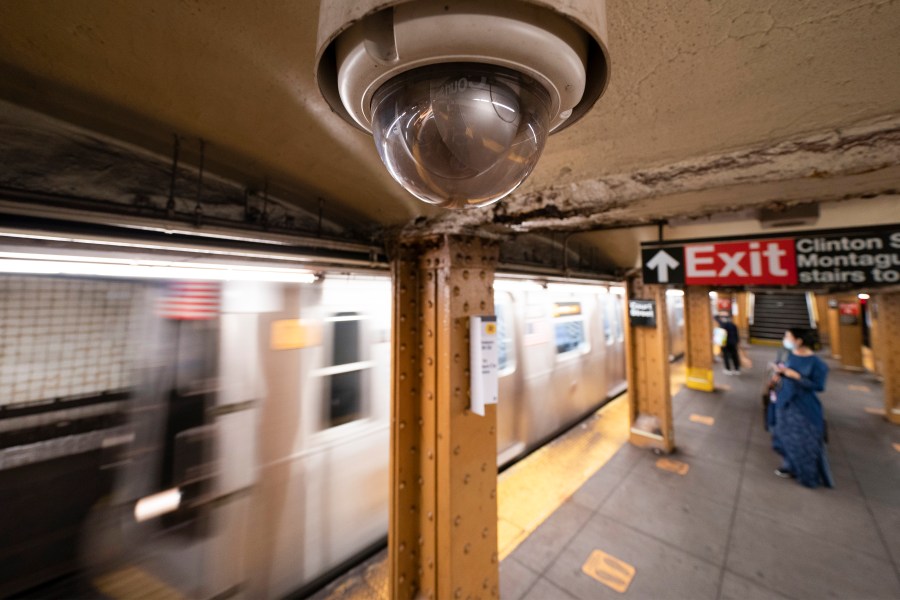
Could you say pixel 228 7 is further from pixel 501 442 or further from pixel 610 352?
pixel 610 352

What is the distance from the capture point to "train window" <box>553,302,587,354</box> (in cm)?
654

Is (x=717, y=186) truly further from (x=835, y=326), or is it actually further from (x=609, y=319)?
(x=835, y=326)

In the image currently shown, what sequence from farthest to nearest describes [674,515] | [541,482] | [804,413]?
[541,482] → [804,413] → [674,515]

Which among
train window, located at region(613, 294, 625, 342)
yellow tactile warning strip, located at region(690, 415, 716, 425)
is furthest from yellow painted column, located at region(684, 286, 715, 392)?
yellow tactile warning strip, located at region(690, 415, 716, 425)

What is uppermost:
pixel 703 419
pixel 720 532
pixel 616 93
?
pixel 616 93

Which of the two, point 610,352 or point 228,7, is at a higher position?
point 228,7

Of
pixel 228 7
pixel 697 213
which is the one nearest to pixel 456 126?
pixel 228 7

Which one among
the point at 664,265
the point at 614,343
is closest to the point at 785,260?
the point at 664,265

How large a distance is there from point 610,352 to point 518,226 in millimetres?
7288

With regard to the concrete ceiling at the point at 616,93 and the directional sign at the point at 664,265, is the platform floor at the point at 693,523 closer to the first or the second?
the directional sign at the point at 664,265

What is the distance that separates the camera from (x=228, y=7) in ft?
2.93

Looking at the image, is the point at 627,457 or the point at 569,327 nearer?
the point at 627,457

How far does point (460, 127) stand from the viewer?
576 millimetres

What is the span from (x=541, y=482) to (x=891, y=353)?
8376 millimetres
